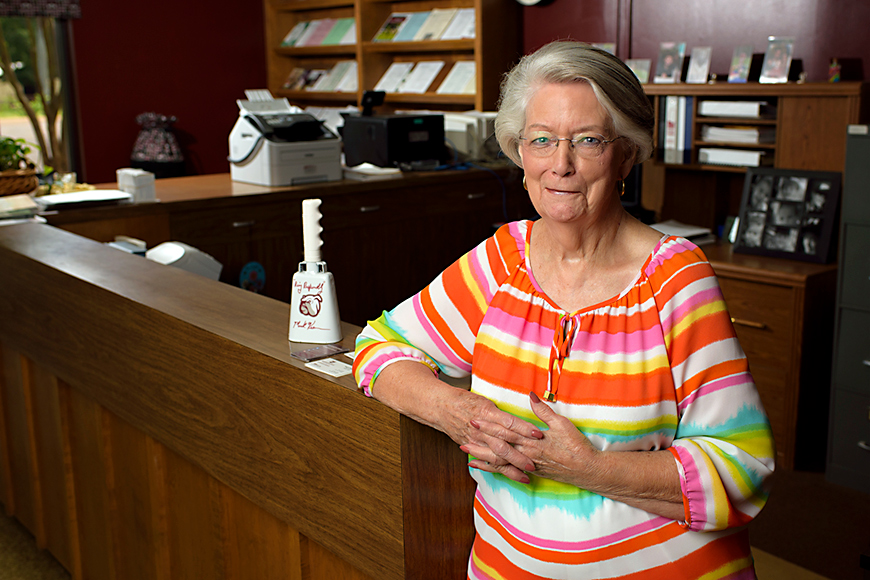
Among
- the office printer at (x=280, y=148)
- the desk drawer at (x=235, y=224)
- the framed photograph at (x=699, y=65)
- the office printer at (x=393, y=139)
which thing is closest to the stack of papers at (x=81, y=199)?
the desk drawer at (x=235, y=224)

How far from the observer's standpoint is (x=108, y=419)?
6.32 ft

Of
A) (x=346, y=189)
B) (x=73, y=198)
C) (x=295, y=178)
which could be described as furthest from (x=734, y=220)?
(x=73, y=198)

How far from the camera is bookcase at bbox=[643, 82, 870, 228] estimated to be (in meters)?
3.08

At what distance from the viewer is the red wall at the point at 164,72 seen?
5664 millimetres

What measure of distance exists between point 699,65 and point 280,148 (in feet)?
6.62

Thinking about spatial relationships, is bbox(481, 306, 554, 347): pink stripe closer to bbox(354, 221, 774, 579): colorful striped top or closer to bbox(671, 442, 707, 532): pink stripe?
bbox(354, 221, 774, 579): colorful striped top

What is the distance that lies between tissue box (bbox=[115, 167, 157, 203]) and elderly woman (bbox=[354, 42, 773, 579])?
2.39m

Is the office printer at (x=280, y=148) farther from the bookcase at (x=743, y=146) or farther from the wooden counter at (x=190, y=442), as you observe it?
the bookcase at (x=743, y=146)

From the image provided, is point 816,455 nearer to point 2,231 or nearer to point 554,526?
point 554,526

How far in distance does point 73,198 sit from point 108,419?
1319 millimetres

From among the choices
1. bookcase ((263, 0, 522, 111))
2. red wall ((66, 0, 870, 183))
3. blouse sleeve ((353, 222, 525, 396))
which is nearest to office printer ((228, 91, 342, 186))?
bookcase ((263, 0, 522, 111))

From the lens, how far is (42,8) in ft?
17.4

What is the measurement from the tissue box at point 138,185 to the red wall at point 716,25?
184 centimetres

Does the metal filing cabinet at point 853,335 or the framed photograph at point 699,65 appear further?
the framed photograph at point 699,65
